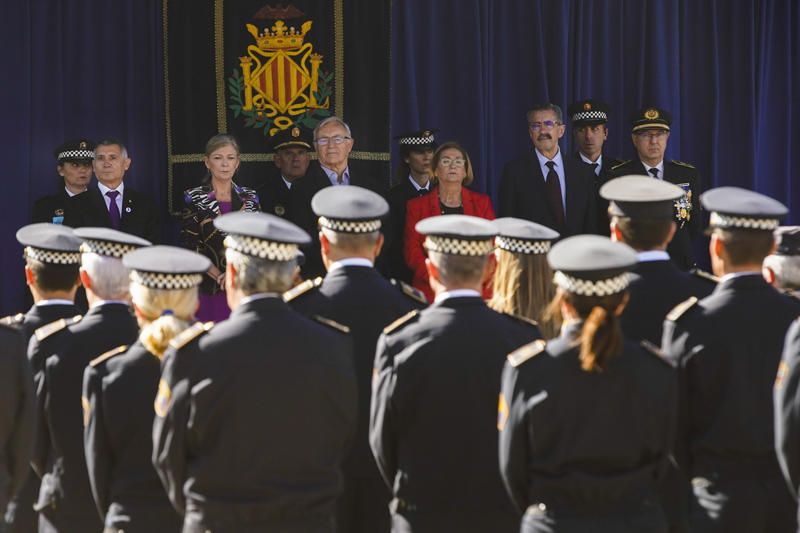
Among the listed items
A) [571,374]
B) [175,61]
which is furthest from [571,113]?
[571,374]

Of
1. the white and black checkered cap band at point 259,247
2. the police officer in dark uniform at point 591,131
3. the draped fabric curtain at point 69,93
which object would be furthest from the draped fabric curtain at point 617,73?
the white and black checkered cap band at point 259,247

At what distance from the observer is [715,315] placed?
12.9ft

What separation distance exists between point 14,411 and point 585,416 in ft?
5.81

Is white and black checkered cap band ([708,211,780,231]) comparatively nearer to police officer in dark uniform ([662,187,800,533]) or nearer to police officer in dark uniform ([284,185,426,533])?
police officer in dark uniform ([662,187,800,533])

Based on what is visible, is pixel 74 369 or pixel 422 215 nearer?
pixel 74 369

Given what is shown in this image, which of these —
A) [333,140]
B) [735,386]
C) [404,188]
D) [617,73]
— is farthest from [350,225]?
[617,73]

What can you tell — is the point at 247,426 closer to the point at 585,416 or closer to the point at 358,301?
the point at 585,416

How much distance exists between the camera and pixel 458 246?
383cm

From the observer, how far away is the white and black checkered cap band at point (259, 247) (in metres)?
3.50

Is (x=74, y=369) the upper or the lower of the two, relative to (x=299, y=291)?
lower

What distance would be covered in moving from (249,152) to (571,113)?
2145 mm

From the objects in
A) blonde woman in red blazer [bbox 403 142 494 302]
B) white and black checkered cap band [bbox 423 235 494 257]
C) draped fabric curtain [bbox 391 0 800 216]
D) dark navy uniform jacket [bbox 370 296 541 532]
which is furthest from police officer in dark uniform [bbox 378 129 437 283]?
dark navy uniform jacket [bbox 370 296 541 532]

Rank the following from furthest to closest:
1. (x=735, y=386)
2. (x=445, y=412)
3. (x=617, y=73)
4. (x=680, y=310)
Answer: (x=617, y=73) → (x=680, y=310) → (x=735, y=386) → (x=445, y=412)

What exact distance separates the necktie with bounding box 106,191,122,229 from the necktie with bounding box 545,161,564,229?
2.60 meters
